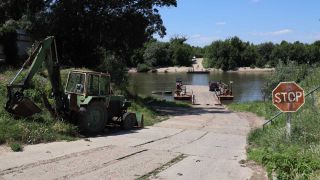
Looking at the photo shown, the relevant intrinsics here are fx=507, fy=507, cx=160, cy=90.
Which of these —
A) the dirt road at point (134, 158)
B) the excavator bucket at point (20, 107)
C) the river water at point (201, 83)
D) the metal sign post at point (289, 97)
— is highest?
the metal sign post at point (289, 97)

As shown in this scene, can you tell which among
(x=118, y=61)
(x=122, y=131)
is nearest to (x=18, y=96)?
(x=122, y=131)

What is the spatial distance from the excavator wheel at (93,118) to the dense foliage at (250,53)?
136486 mm

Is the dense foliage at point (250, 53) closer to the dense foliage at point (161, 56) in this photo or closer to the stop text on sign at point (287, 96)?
the dense foliage at point (161, 56)

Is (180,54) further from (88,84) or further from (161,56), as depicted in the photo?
(88,84)

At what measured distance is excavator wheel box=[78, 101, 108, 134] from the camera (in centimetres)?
1738

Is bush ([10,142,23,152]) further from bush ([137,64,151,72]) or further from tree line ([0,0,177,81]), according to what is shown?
bush ([137,64,151,72])

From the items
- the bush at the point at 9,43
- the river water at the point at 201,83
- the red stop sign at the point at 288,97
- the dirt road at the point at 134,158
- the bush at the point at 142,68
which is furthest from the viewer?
the bush at the point at 142,68

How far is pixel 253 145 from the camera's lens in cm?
1638

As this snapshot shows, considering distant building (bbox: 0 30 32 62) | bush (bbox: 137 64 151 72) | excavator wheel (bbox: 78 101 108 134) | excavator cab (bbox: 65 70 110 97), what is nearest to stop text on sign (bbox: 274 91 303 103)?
excavator wheel (bbox: 78 101 108 134)

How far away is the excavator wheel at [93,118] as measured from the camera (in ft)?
57.0

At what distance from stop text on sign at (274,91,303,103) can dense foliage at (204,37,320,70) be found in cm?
14011

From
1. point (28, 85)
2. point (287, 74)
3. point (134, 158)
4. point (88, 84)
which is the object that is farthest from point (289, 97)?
point (287, 74)

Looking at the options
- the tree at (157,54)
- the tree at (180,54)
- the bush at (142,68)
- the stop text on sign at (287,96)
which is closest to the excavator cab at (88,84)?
the stop text on sign at (287,96)

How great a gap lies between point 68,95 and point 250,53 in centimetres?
14302
